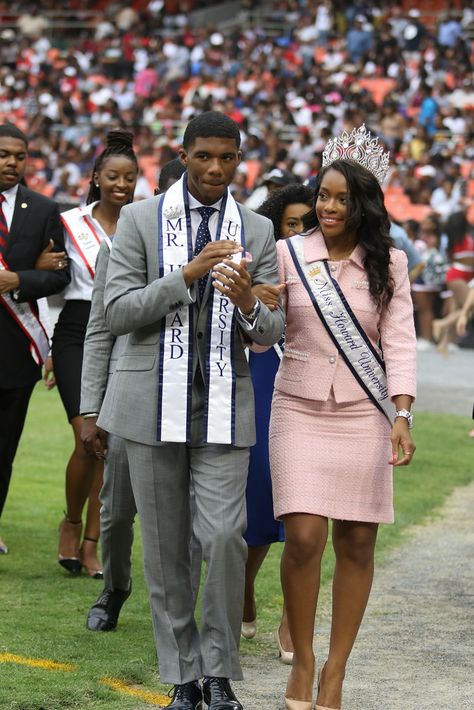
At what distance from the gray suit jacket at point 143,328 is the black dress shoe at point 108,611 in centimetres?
137

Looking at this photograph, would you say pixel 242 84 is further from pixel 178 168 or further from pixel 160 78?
pixel 178 168

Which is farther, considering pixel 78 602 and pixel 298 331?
pixel 78 602

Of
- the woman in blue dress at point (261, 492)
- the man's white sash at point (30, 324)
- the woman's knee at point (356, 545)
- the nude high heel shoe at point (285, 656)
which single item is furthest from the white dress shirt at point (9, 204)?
the woman's knee at point (356, 545)

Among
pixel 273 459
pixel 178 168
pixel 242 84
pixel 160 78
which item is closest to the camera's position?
pixel 273 459

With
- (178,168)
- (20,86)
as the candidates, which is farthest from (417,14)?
(178,168)

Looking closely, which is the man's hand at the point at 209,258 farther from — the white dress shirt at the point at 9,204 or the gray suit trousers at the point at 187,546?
the white dress shirt at the point at 9,204

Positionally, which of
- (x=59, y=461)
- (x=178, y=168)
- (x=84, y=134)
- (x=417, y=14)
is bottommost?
(x=59, y=461)

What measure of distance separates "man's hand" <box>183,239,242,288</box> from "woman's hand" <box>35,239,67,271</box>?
Answer: 7.76ft

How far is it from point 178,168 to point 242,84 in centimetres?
2386

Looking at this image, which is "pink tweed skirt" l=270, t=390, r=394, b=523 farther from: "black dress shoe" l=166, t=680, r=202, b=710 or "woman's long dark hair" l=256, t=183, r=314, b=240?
"woman's long dark hair" l=256, t=183, r=314, b=240

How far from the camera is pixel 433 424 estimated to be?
13102 millimetres

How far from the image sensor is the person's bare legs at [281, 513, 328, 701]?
192 inches

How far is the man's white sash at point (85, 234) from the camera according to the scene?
685cm

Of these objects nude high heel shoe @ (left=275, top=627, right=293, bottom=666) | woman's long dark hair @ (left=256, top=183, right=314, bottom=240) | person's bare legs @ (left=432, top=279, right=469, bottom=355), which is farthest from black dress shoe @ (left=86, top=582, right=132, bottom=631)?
person's bare legs @ (left=432, top=279, right=469, bottom=355)
